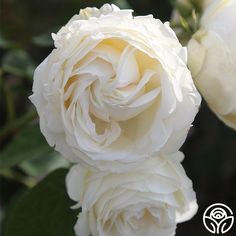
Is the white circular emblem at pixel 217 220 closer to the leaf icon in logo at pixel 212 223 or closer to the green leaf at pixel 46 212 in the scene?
the leaf icon in logo at pixel 212 223

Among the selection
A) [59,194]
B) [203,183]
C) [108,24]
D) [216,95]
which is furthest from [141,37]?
[203,183]

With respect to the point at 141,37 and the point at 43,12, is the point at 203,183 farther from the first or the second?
the point at 141,37

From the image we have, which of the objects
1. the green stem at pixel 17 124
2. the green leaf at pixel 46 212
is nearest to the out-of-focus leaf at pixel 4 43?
the green stem at pixel 17 124

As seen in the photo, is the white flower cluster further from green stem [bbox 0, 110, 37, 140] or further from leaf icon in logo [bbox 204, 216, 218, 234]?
green stem [bbox 0, 110, 37, 140]

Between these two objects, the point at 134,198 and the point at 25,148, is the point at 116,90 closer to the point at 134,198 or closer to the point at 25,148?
the point at 134,198

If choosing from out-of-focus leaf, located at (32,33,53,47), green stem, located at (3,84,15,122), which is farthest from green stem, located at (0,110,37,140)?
out-of-focus leaf, located at (32,33,53,47)
